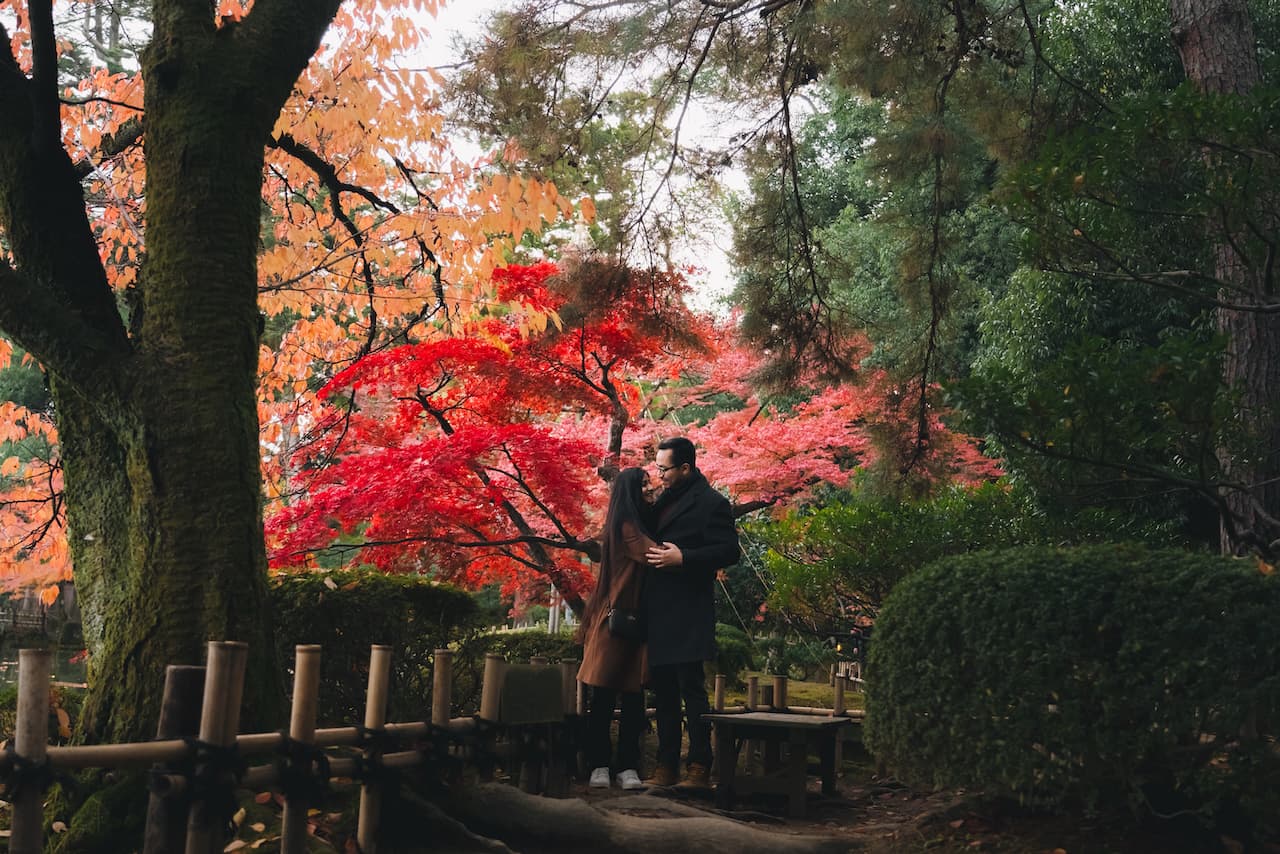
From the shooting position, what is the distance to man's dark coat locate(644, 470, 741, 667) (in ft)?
16.7

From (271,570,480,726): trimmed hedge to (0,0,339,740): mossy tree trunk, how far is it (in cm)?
108

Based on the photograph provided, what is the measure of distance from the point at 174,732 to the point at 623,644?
240 centimetres

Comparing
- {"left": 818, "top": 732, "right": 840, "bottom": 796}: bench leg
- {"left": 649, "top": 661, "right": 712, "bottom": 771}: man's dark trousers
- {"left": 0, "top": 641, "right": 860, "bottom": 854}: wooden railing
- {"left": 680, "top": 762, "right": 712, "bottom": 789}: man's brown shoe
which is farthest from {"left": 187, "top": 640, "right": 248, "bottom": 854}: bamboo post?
{"left": 818, "top": 732, "right": 840, "bottom": 796}: bench leg

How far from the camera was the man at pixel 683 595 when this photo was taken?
16.7 feet

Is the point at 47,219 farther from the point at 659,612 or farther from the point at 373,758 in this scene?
the point at 659,612

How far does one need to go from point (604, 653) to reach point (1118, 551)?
2.42 meters

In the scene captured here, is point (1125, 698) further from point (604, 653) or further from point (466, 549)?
point (466, 549)

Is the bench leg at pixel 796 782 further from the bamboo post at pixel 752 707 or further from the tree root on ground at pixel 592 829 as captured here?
the tree root on ground at pixel 592 829

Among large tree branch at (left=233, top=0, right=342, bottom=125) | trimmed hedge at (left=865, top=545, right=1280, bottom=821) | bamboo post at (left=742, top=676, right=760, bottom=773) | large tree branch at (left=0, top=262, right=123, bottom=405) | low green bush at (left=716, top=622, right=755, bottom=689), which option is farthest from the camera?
low green bush at (left=716, top=622, right=755, bottom=689)

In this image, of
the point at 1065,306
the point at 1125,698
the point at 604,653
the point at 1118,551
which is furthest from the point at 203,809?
the point at 1065,306

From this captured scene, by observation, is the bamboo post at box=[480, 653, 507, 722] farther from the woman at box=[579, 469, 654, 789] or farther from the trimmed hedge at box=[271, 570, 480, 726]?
the trimmed hedge at box=[271, 570, 480, 726]

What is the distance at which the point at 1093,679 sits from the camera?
3.89 m

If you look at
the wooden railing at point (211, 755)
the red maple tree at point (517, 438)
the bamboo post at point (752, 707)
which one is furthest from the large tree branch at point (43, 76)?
the bamboo post at point (752, 707)

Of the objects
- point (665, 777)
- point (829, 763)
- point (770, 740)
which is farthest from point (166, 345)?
point (829, 763)
